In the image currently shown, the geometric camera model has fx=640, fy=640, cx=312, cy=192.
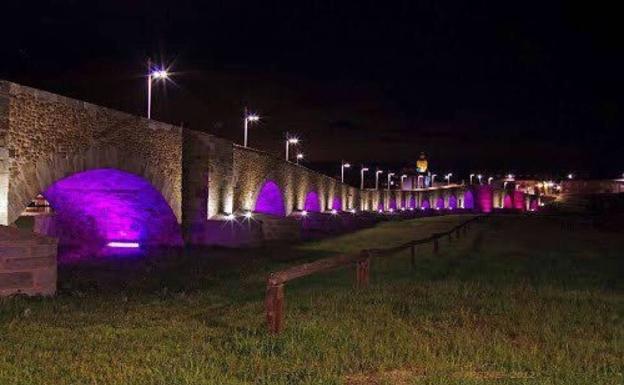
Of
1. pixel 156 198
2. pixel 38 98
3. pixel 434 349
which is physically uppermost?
pixel 38 98

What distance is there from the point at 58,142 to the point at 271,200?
98.2 ft

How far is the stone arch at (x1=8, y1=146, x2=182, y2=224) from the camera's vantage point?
16.2 meters

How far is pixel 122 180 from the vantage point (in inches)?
951

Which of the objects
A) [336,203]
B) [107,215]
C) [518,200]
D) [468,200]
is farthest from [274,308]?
[518,200]

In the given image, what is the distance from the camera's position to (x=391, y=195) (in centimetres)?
10694

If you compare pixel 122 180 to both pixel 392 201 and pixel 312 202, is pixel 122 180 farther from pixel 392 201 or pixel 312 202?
pixel 392 201

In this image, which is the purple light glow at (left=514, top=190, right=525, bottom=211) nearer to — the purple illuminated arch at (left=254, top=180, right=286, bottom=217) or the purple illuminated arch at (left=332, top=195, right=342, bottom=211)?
the purple illuminated arch at (left=332, top=195, right=342, bottom=211)

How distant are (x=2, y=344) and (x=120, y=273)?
422 inches

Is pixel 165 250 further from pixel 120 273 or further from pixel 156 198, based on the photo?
pixel 120 273

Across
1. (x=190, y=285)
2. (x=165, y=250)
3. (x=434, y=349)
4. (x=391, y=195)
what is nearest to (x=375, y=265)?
(x=190, y=285)

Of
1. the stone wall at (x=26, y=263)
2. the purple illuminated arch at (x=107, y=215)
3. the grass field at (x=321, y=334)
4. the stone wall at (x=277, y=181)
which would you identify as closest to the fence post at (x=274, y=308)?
the grass field at (x=321, y=334)

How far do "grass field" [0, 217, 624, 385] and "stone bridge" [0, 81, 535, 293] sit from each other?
3.95 metres

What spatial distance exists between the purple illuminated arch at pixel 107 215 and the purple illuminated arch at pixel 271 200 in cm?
1589

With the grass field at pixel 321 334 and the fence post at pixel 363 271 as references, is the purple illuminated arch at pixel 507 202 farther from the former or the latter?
the fence post at pixel 363 271
